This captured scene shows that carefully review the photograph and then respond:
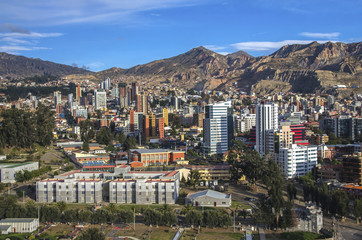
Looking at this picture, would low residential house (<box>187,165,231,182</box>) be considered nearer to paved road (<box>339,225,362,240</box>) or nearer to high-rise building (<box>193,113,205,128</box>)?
paved road (<box>339,225,362,240</box>)

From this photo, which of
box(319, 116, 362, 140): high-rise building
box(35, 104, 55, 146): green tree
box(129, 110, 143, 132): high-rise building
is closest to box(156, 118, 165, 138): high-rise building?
box(129, 110, 143, 132): high-rise building

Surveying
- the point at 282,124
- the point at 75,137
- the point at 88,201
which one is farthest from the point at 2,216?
the point at 75,137

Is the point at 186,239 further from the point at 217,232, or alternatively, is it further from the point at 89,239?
the point at 89,239

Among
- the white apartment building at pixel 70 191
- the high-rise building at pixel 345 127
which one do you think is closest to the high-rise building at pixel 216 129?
the white apartment building at pixel 70 191

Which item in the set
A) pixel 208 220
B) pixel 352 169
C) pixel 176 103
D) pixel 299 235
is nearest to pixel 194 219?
pixel 208 220

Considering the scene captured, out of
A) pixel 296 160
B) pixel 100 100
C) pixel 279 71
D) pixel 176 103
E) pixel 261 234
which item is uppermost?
pixel 279 71

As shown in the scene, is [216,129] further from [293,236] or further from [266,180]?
[293,236]
